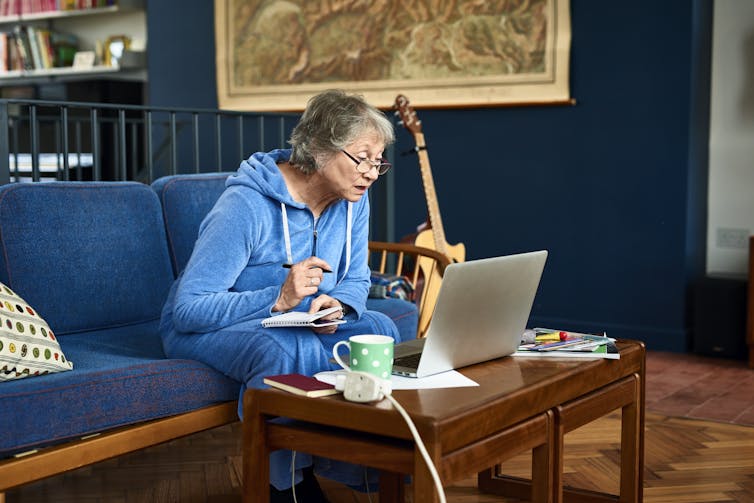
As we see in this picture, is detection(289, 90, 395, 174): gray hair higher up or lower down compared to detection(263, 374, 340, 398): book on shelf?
higher up

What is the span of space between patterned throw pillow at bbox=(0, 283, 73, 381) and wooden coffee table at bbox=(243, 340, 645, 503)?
1.72 feet

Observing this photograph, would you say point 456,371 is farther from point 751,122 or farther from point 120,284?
point 751,122

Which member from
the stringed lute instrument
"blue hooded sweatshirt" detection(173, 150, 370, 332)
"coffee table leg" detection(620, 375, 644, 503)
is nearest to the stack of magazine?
"coffee table leg" detection(620, 375, 644, 503)

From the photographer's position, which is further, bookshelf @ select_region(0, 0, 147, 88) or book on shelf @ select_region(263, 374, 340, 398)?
bookshelf @ select_region(0, 0, 147, 88)

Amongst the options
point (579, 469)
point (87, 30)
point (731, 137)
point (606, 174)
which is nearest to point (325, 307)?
point (579, 469)

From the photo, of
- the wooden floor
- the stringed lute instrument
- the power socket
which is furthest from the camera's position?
the stringed lute instrument

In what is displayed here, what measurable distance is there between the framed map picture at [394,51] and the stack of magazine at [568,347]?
2.86 m

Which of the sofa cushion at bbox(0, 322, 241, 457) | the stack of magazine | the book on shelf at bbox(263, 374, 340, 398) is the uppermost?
the book on shelf at bbox(263, 374, 340, 398)

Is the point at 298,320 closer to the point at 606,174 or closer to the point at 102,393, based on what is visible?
the point at 102,393

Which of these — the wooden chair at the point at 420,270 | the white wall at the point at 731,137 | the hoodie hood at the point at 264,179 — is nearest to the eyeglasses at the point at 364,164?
the hoodie hood at the point at 264,179

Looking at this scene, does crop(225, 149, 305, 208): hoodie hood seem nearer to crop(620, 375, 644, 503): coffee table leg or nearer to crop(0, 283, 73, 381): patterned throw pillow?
crop(0, 283, 73, 381): patterned throw pillow

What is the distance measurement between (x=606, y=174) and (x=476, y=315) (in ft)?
10.2

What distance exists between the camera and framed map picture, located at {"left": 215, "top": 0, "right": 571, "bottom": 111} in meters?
4.93

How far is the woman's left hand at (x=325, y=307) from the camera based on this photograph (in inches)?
88.0
